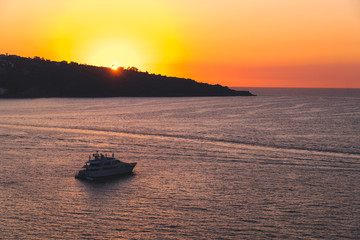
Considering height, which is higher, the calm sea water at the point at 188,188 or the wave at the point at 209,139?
the wave at the point at 209,139

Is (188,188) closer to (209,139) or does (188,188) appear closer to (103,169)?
(103,169)

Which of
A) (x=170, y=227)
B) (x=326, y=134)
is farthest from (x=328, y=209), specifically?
(x=326, y=134)

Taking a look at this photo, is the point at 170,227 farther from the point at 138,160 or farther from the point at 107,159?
the point at 138,160

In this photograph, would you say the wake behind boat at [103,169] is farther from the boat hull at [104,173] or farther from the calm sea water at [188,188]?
the calm sea water at [188,188]

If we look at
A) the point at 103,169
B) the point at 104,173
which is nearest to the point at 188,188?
the point at 104,173

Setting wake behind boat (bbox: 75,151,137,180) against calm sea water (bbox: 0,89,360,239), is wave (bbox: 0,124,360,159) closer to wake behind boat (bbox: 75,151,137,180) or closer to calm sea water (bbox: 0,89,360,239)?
calm sea water (bbox: 0,89,360,239)

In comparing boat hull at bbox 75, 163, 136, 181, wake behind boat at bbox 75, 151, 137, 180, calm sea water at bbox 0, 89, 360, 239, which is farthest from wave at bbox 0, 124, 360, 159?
wake behind boat at bbox 75, 151, 137, 180

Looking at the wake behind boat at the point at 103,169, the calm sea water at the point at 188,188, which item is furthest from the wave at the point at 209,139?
the wake behind boat at the point at 103,169
